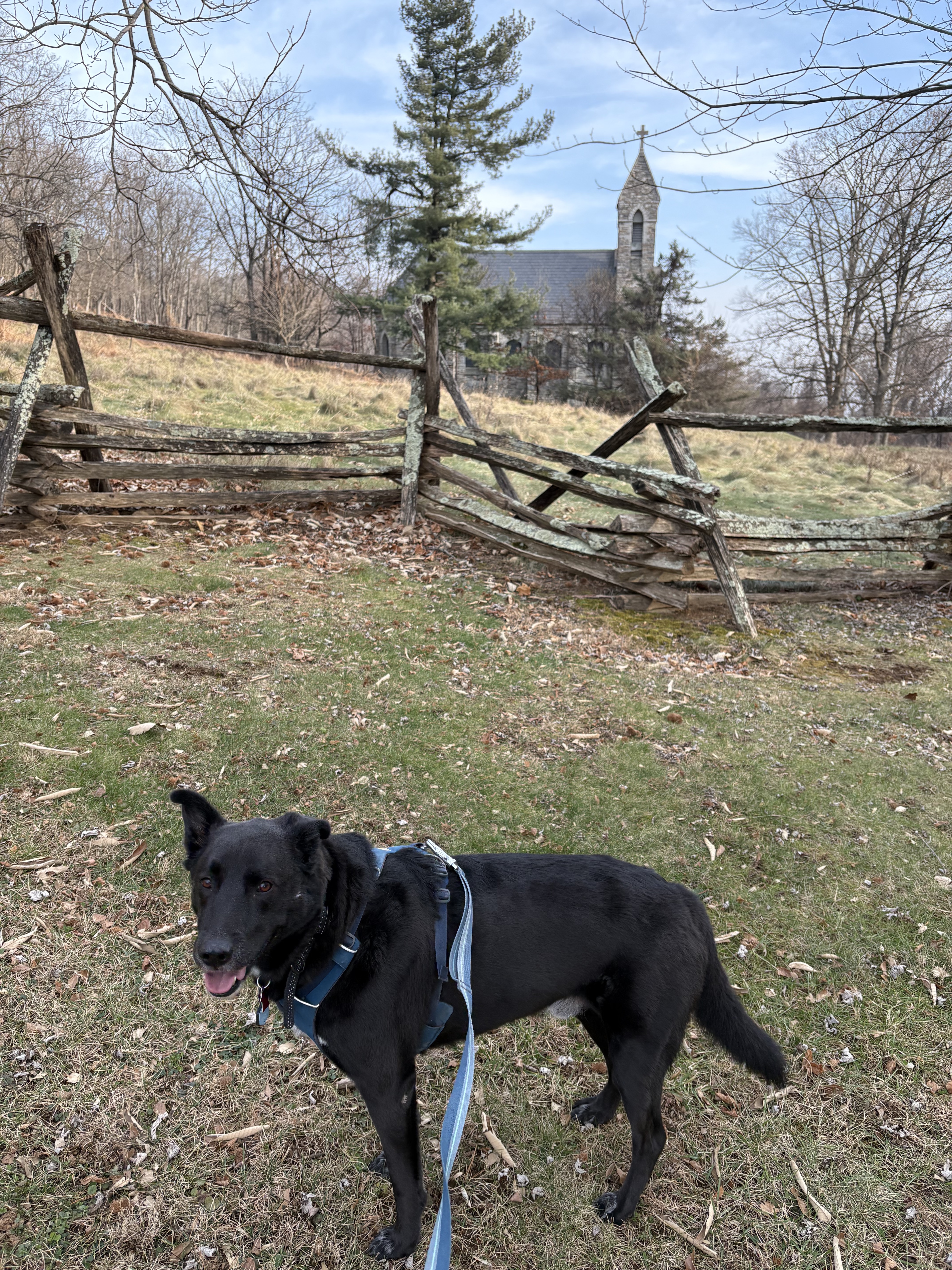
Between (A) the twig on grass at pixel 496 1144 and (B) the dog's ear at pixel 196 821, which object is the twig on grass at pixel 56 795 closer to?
(B) the dog's ear at pixel 196 821

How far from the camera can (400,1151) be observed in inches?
91.2

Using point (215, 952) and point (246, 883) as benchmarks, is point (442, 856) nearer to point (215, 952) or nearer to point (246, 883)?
point (246, 883)

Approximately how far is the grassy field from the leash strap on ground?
635 millimetres

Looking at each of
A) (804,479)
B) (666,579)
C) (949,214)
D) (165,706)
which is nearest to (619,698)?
(666,579)

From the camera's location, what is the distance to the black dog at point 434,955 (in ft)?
7.15

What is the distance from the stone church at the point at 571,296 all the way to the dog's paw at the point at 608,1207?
35.3 meters

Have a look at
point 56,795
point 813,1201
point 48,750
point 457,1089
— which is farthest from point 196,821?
point 48,750

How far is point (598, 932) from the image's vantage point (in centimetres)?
237

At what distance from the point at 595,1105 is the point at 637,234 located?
6118 cm

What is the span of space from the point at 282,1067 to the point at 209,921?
4.50ft

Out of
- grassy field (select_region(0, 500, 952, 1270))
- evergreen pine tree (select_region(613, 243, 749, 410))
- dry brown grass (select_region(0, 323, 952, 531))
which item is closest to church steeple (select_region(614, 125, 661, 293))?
evergreen pine tree (select_region(613, 243, 749, 410))

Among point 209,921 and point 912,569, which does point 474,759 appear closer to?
point 209,921

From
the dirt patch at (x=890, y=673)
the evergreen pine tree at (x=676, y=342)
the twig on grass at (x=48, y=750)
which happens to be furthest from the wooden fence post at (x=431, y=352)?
the evergreen pine tree at (x=676, y=342)

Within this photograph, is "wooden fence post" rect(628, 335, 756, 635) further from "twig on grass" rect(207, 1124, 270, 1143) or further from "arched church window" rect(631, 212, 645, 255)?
"arched church window" rect(631, 212, 645, 255)
